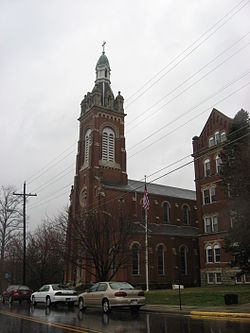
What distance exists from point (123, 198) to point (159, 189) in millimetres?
10185

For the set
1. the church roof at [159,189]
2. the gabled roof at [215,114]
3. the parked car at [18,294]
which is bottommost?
the parked car at [18,294]

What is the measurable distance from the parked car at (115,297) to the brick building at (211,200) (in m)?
21.5

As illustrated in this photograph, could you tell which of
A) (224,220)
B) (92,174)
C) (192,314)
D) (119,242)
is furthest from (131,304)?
(92,174)

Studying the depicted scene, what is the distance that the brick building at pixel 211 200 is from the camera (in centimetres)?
3897

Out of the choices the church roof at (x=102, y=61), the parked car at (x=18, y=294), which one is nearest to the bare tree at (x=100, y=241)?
the parked car at (x=18, y=294)

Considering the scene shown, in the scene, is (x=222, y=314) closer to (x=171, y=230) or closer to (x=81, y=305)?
(x=81, y=305)

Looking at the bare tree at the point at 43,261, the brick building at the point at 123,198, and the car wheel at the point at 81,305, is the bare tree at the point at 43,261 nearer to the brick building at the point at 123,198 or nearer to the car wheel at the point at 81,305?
the brick building at the point at 123,198

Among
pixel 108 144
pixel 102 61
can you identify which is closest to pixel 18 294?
pixel 108 144

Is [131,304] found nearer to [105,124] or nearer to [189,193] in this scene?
[105,124]

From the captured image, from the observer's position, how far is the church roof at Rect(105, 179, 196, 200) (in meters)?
50.1

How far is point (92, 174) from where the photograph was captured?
50.4 meters

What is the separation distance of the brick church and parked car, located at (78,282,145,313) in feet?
39.9

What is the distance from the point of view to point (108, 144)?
54.7 meters

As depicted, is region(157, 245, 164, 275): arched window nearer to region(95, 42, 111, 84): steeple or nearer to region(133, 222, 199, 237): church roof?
region(133, 222, 199, 237): church roof
